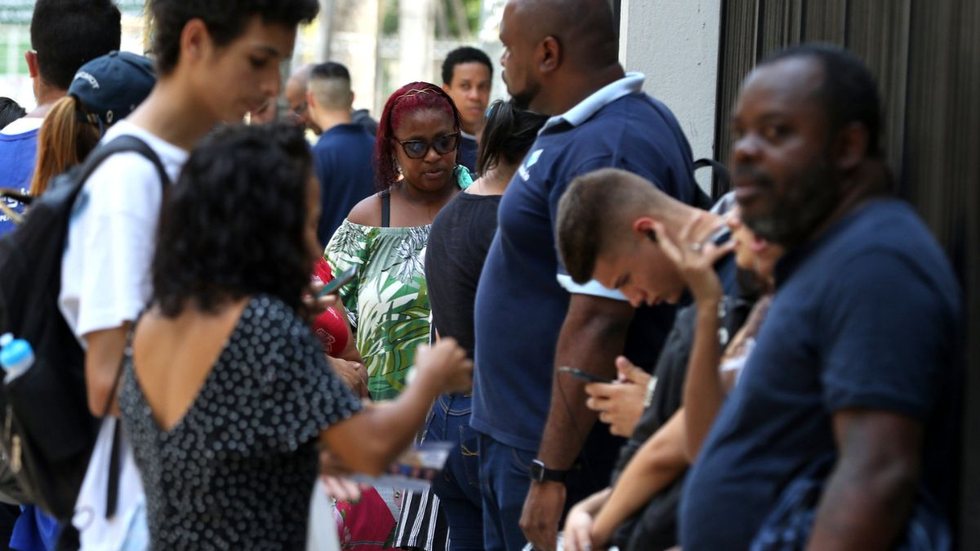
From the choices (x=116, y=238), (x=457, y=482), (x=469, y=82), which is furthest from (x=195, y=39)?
(x=469, y=82)

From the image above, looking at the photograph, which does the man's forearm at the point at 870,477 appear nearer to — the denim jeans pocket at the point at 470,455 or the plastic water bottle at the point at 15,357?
the plastic water bottle at the point at 15,357

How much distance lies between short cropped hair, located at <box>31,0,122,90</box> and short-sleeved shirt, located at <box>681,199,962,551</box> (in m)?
3.43

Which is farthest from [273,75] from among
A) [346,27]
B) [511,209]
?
[346,27]

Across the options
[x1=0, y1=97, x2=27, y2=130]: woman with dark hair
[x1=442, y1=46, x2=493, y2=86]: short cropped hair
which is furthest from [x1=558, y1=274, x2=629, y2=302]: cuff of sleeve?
[x1=442, y1=46, x2=493, y2=86]: short cropped hair

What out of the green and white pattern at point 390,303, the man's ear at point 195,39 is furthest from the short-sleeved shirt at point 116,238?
the green and white pattern at point 390,303

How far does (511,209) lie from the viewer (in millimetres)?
4383

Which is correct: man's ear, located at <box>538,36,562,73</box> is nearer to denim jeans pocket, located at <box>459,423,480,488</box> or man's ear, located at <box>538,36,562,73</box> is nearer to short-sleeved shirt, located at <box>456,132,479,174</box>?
denim jeans pocket, located at <box>459,423,480,488</box>

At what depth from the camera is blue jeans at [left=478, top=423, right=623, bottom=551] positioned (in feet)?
14.2

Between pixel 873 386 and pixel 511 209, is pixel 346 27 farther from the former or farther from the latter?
pixel 873 386

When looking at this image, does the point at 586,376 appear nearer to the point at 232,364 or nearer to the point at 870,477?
the point at 232,364

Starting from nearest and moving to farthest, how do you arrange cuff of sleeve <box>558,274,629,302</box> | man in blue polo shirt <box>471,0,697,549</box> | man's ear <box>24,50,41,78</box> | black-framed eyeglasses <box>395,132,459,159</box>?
cuff of sleeve <box>558,274,629,302</box> → man in blue polo shirt <box>471,0,697,549</box> → man's ear <box>24,50,41,78</box> → black-framed eyeglasses <box>395,132,459,159</box>

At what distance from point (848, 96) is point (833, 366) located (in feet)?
1.65

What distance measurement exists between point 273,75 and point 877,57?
1442 mm

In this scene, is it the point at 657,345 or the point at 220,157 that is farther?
the point at 657,345
